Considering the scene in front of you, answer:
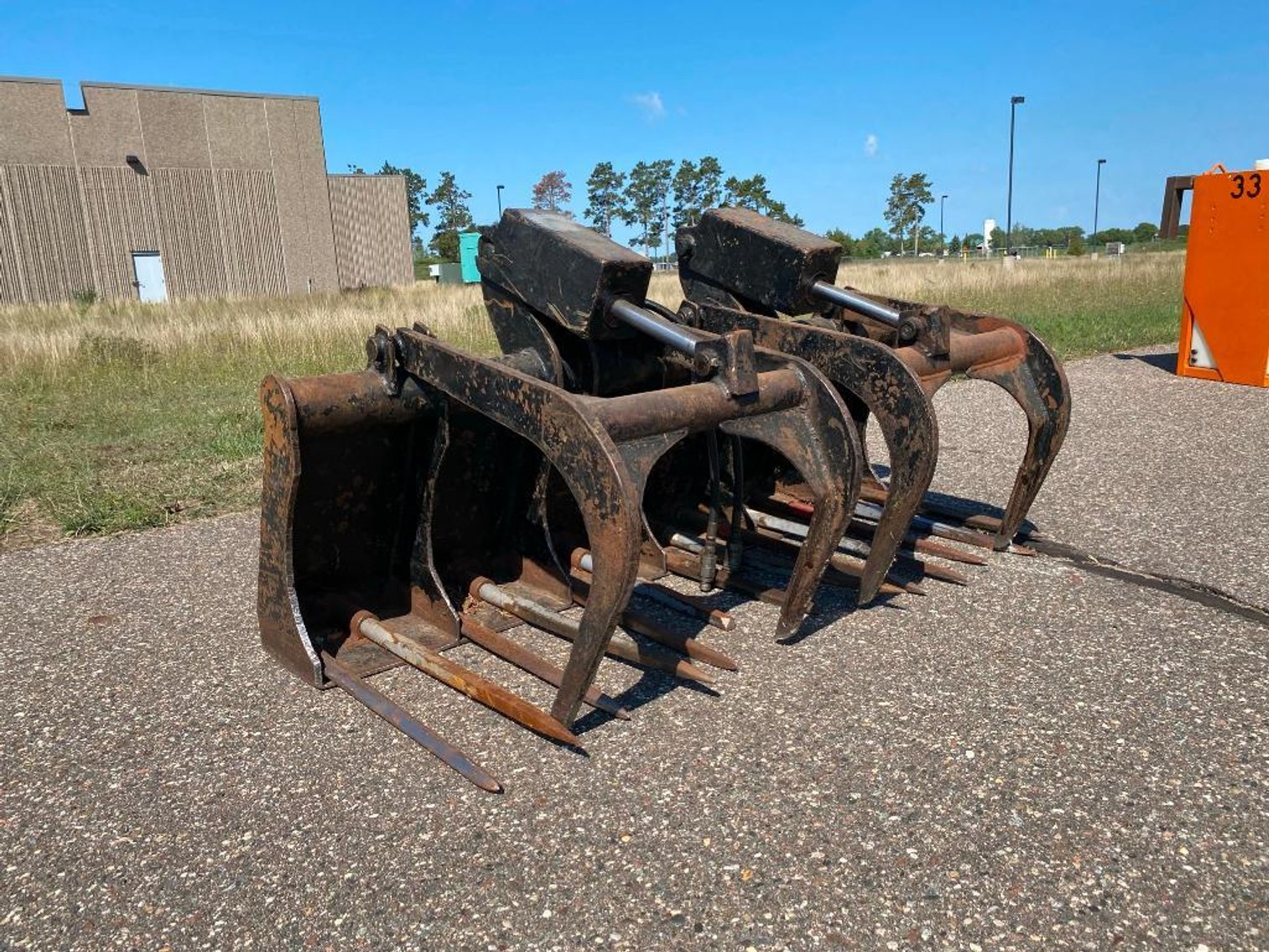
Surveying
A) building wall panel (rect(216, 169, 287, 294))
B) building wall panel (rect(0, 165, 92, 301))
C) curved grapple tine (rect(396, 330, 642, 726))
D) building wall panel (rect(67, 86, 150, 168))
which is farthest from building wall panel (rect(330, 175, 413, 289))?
curved grapple tine (rect(396, 330, 642, 726))

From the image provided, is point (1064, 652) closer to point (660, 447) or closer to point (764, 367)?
point (764, 367)

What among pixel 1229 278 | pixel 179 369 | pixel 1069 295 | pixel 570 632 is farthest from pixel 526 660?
pixel 1069 295

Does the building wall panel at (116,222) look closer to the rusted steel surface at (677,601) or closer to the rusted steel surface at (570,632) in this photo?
the rusted steel surface at (677,601)

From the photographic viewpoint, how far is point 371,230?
3572cm

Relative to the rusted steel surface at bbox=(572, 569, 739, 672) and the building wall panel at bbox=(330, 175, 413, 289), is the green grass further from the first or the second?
the building wall panel at bbox=(330, 175, 413, 289)

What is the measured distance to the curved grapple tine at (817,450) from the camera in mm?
2998

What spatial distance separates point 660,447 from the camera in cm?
261

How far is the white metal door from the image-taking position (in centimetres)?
2891

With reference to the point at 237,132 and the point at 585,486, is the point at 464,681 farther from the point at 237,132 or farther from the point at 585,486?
the point at 237,132

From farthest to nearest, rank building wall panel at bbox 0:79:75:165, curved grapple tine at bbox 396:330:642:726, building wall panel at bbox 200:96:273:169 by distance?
1. building wall panel at bbox 200:96:273:169
2. building wall panel at bbox 0:79:75:165
3. curved grapple tine at bbox 396:330:642:726

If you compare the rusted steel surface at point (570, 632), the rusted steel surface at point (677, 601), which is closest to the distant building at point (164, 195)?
the rusted steel surface at point (677, 601)

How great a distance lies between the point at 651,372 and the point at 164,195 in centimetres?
3030

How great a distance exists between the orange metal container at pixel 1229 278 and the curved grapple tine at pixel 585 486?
26.0ft

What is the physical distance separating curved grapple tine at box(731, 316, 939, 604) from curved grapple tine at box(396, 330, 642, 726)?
50.6 inches
